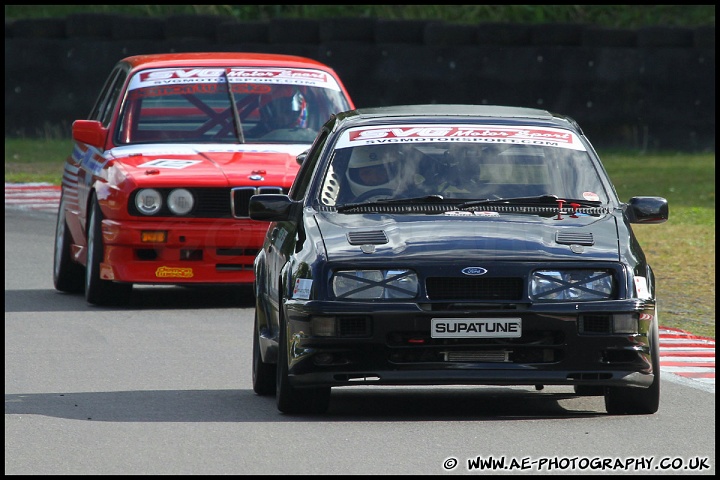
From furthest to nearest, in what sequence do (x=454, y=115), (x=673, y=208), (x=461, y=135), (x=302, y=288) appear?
(x=673, y=208), (x=454, y=115), (x=461, y=135), (x=302, y=288)

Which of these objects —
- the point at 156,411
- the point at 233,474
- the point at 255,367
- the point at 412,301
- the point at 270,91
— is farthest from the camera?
the point at 270,91

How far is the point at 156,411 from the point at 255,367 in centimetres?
80

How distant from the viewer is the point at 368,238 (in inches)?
309

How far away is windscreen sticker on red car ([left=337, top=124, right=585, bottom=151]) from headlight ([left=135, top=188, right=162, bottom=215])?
3843 millimetres

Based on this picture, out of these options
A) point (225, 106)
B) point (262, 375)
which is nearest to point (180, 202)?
point (225, 106)

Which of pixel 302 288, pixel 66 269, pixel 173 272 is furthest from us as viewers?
pixel 66 269

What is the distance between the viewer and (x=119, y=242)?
1241 centimetres

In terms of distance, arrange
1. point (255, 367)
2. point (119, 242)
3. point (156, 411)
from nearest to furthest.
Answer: point (156, 411), point (255, 367), point (119, 242)

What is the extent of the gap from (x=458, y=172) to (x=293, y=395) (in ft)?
4.76

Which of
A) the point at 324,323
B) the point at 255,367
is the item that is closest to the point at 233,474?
the point at 324,323

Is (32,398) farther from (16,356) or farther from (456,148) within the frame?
(456,148)

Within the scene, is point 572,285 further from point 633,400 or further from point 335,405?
point 335,405

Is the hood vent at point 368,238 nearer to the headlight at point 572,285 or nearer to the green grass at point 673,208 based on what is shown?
the headlight at point 572,285

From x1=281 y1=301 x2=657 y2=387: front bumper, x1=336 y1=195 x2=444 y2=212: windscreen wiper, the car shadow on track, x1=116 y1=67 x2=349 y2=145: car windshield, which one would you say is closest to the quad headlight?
x1=116 y1=67 x2=349 y2=145: car windshield
